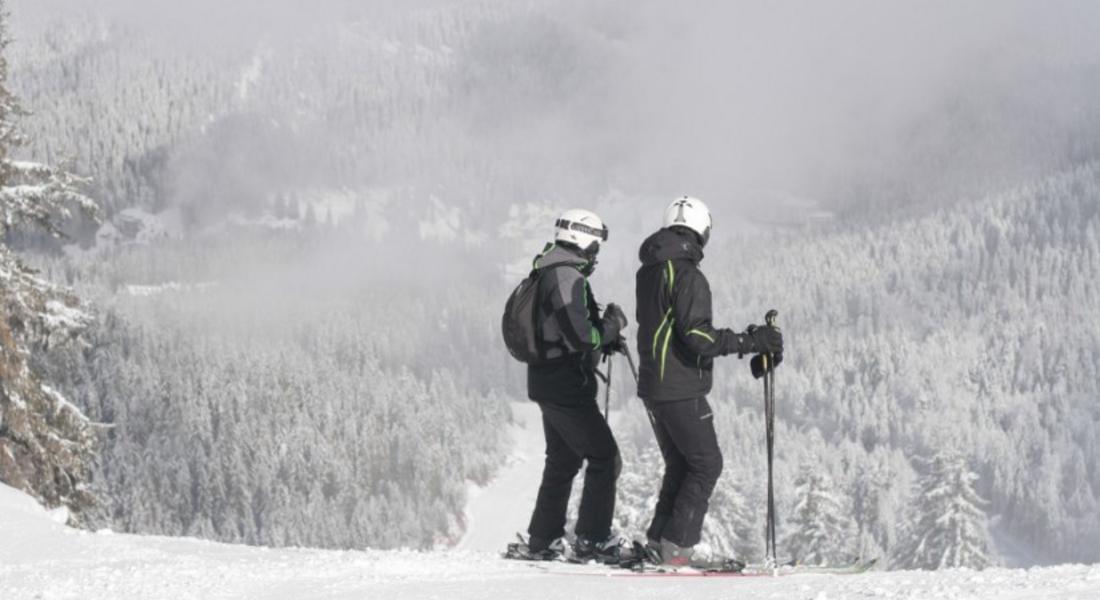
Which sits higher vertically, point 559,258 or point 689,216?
point 689,216

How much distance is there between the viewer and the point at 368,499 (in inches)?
4579

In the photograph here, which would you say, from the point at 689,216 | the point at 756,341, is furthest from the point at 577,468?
the point at 689,216

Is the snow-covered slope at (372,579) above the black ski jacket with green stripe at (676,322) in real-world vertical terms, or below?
below

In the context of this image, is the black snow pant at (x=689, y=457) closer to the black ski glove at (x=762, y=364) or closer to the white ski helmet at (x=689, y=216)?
the black ski glove at (x=762, y=364)

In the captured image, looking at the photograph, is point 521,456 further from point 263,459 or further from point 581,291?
point 581,291

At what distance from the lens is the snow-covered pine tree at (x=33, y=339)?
14.9 metres

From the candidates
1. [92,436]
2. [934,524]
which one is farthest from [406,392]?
[92,436]

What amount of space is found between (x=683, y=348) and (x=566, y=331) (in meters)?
0.85

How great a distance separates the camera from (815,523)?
117 feet

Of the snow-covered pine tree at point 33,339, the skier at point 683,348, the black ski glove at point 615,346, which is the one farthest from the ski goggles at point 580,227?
the snow-covered pine tree at point 33,339

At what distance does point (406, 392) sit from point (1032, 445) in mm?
83461

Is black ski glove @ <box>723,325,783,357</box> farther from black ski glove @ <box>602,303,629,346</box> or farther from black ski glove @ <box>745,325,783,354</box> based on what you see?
black ski glove @ <box>602,303,629,346</box>

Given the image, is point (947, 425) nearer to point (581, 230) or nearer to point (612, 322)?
point (612, 322)

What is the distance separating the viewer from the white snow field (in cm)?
634
